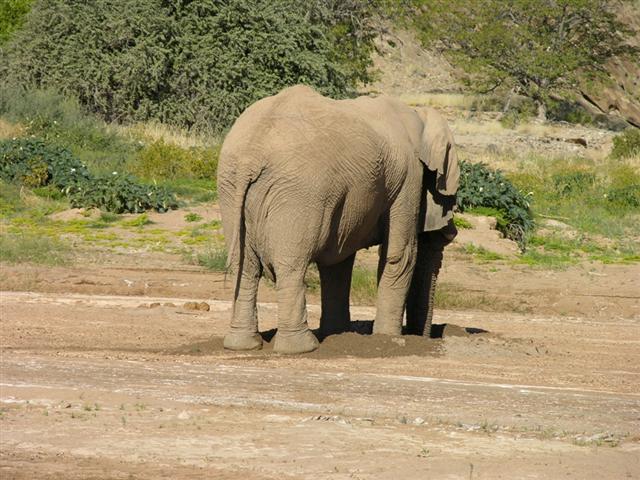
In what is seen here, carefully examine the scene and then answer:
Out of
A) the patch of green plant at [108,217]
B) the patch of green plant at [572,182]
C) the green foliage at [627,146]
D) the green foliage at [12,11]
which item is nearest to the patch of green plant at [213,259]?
the patch of green plant at [108,217]

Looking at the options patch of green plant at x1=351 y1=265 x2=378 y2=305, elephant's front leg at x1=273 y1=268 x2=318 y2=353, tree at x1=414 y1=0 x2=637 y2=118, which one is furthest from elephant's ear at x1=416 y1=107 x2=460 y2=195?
tree at x1=414 y1=0 x2=637 y2=118

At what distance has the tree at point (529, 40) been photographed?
39062 millimetres

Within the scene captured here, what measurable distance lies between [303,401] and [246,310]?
92.9 inches

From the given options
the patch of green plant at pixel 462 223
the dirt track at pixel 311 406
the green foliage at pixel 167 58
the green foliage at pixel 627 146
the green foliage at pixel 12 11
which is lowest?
the dirt track at pixel 311 406

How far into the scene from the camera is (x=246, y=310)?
11.3 m

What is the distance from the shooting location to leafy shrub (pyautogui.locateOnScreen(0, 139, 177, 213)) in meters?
19.7

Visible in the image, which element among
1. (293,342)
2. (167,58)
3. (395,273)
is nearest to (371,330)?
(395,273)

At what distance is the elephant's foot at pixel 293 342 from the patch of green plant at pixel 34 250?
6.50 m

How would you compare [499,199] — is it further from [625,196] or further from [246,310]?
[246,310]

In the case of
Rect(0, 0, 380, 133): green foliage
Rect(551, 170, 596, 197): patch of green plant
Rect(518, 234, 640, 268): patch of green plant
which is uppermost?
Rect(0, 0, 380, 133): green foliage

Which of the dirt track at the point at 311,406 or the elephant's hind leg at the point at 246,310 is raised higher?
the elephant's hind leg at the point at 246,310

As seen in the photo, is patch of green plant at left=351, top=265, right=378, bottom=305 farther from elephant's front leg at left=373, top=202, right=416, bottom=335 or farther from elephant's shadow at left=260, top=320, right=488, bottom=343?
elephant's front leg at left=373, top=202, right=416, bottom=335

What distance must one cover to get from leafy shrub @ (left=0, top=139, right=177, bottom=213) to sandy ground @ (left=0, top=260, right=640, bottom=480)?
17.1 ft

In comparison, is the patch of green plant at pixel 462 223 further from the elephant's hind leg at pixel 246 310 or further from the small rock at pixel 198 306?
the elephant's hind leg at pixel 246 310
